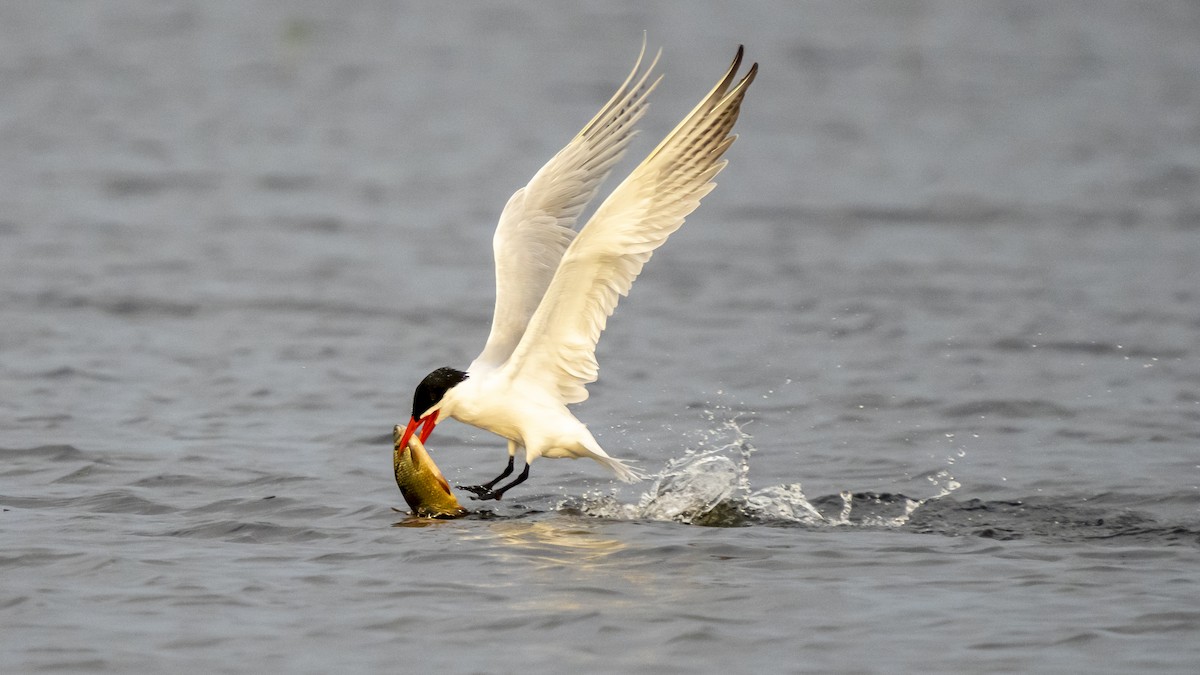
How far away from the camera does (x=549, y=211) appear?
10.2m

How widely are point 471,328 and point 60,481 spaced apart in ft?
15.9

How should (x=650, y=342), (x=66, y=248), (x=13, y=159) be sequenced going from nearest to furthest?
(x=650, y=342) → (x=66, y=248) → (x=13, y=159)

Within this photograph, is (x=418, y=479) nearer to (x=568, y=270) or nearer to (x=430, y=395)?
(x=430, y=395)

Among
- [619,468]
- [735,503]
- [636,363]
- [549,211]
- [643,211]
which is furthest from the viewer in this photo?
[636,363]

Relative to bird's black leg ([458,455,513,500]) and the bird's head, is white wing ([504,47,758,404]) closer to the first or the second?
the bird's head

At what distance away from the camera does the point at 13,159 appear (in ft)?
67.0

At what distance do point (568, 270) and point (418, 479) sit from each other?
127 centimetres

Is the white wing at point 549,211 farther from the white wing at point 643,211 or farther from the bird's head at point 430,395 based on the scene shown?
the white wing at point 643,211

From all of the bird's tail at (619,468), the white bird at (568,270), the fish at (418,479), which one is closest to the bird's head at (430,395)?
the white bird at (568,270)

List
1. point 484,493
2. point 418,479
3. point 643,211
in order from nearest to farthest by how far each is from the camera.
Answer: point 643,211 → point 418,479 → point 484,493

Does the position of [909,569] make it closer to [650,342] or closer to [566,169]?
[566,169]

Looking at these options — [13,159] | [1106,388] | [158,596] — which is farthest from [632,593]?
[13,159]

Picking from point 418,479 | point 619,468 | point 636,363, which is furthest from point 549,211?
point 636,363

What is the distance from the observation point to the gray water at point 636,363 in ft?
23.9
